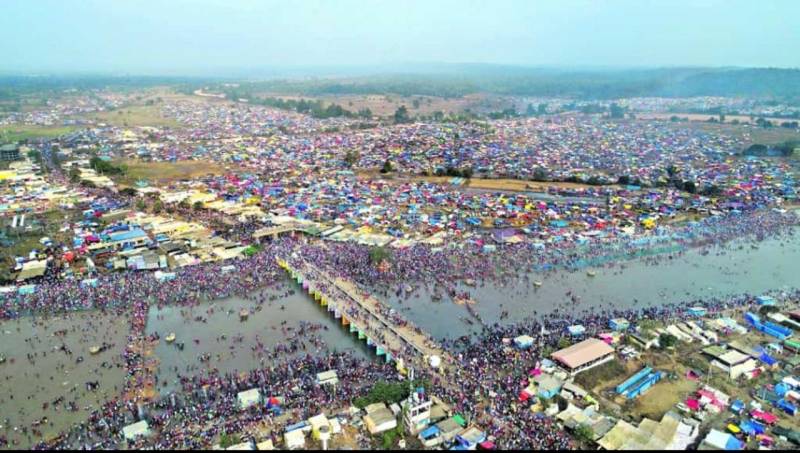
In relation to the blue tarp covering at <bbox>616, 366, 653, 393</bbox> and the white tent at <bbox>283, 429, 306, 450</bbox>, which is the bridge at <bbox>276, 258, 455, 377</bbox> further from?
the blue tarp covering at <bbox>616, 366, 653, 393</bbox>

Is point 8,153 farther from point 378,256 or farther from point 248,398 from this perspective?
point 248,398

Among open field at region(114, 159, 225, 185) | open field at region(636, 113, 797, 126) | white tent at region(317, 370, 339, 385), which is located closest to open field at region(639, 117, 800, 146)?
open field at region(636, 113, 797, 126)

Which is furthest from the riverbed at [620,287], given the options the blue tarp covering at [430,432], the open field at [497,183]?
the open field at [497,183]

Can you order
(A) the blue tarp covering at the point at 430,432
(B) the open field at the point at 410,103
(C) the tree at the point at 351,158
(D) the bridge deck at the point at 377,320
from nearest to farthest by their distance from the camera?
(A) the blue tarp covering at the point at 430,432
(D) the bridge deck at the point at 377,320
(C) the tree at the point at 351,158
(B) the open field at the point at 410,103

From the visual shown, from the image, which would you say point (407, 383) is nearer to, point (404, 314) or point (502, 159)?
point (404, 314)

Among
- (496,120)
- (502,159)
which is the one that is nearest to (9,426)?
(502,159)

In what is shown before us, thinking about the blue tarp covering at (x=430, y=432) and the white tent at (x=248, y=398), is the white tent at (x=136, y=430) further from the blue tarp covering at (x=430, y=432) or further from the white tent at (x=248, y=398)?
the blue tarp covering at (x=430, y=432)
